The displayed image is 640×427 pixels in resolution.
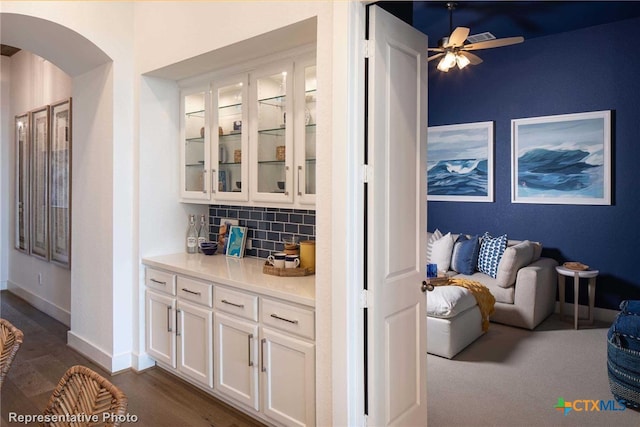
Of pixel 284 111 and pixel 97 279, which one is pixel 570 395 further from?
pixel 97 279

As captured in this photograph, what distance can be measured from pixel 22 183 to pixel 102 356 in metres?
3.18

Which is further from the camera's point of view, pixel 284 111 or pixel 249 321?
pixel 284 111

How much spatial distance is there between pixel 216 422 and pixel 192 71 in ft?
7.92

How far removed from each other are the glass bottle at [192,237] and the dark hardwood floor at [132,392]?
965 millimetres

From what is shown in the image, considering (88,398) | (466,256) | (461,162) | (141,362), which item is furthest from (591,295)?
(88,398)

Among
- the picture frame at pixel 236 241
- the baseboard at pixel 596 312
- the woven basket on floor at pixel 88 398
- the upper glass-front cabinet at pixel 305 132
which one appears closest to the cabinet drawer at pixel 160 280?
the picture frame at pixel 236 241

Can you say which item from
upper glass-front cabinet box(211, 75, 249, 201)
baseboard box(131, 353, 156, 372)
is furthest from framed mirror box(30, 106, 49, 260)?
upper glass-front cabinet box(211, 75, 249, 201)

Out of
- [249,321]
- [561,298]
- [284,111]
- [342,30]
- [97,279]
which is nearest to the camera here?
[342,30]

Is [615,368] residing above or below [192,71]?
below

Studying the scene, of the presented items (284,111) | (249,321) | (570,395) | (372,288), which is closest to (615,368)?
(570,395)

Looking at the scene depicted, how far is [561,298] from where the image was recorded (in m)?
5.11

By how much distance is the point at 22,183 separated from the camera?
223 inches

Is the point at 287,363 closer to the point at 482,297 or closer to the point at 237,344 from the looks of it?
the point at 237,344

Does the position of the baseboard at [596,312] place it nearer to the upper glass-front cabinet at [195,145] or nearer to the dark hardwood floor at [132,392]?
the dark hardwood floor at [132,392]
